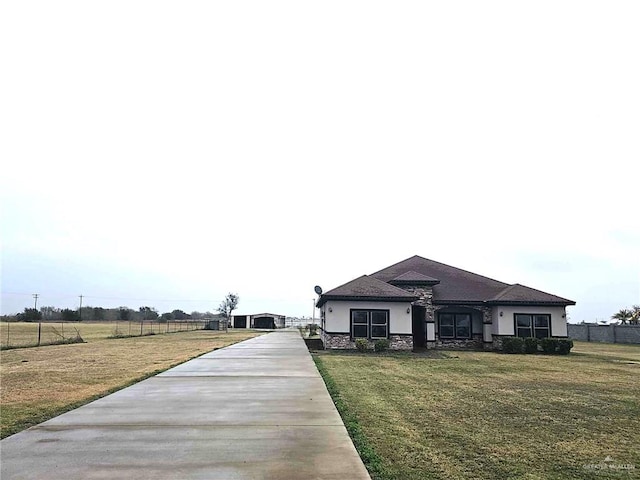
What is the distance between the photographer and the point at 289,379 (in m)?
12.1

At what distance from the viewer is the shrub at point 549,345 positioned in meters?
22.9

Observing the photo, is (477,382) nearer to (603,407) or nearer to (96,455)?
(603,407)

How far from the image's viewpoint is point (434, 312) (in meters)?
24.7

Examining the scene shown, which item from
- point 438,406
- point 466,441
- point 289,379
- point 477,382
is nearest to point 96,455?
point 466,441

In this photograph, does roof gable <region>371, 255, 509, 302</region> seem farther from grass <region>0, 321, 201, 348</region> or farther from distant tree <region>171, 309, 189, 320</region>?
distant tree <region>171, 309, 189, 320</region>

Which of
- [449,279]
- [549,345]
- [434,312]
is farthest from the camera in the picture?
[449,279]

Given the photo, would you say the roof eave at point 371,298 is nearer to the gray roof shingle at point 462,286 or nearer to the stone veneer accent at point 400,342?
the stone veneer accent at point 400,342

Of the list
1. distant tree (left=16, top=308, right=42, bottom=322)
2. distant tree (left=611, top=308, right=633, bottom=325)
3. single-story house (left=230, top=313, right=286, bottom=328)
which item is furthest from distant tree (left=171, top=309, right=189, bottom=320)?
distant tree (left=611, top=308, right=633, bottom=325)

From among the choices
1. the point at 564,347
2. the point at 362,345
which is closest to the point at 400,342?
the point at 362,345

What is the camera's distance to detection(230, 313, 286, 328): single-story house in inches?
2842

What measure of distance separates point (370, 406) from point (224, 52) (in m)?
9.53

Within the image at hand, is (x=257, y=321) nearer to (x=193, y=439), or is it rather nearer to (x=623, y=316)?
(x=623, y=316)

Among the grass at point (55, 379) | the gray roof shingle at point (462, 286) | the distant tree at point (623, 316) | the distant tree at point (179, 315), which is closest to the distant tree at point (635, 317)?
the distant tree at point (623, 316)

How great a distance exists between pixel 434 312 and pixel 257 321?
52.0 metres
